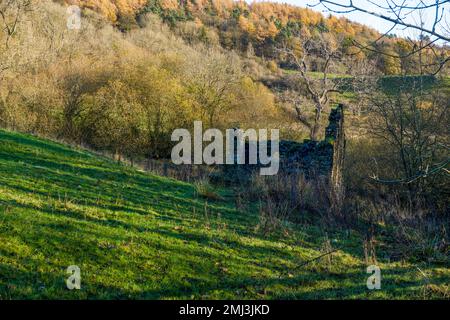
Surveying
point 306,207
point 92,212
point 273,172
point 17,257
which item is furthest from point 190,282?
point 273,172

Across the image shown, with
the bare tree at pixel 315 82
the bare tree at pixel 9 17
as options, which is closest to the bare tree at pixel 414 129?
the bare tree at pixel 315 82

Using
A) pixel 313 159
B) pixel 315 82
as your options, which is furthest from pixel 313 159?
pixel 315 82

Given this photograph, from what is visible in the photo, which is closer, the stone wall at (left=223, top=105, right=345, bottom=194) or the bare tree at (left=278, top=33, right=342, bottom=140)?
the stone wall at (left=223, top=105, right=345, bottom=194)

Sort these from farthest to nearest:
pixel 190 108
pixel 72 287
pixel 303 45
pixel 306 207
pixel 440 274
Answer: pixel 303 45
pixel 190 108
pixel 306 207
pixel 440 274
pixel 72 287

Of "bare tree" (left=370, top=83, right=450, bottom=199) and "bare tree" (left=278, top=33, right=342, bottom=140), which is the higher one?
"bare tree" (left=278, top=33, right=342, bottom=140)

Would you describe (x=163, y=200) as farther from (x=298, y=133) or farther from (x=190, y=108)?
(x=298, y=133)

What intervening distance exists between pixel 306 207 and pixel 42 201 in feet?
25.7

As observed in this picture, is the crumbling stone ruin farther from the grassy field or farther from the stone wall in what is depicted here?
the grassy field

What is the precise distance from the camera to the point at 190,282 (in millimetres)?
6000

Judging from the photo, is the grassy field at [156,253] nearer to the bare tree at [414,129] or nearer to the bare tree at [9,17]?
the bare tree at [414,129]

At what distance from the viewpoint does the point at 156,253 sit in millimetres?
6730

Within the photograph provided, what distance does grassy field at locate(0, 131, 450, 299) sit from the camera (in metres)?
5.64

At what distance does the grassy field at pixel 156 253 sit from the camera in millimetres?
5641

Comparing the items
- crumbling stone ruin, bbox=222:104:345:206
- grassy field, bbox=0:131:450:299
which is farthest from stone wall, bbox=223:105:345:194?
grassy field, bbox=0:131:450:299
